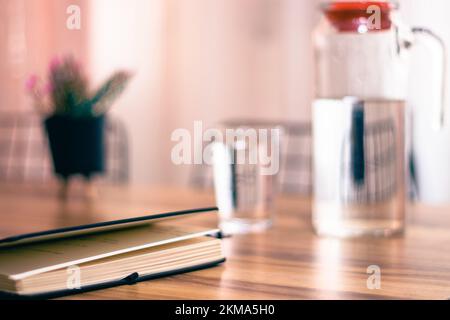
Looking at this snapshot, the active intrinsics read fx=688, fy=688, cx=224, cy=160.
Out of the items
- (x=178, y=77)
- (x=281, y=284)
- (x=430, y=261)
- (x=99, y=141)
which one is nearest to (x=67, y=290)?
(x=281, y=284)

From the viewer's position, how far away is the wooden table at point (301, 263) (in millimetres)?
572

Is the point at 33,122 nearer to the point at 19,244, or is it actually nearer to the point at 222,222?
the point at 222,222

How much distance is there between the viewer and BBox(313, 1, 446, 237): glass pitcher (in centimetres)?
82

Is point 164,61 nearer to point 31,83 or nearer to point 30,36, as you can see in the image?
point 30,36

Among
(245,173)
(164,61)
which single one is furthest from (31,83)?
(164,61)

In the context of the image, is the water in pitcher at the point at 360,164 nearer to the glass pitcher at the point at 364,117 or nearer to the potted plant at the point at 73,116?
the glass pitcher at the point at 364,117

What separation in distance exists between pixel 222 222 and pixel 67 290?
1.38ft

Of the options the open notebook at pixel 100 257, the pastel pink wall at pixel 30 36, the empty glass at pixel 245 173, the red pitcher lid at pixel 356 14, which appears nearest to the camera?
the open notebook at pixel 100 257

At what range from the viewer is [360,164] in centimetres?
82

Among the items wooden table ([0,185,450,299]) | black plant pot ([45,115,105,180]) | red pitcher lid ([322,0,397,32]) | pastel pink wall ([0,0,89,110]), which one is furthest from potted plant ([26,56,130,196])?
pastel pink wall ([0,0,89,110])

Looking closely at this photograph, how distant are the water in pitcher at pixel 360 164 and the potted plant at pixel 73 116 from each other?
2.02ft

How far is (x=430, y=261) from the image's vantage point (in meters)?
0.71

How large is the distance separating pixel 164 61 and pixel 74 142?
6.96 feet

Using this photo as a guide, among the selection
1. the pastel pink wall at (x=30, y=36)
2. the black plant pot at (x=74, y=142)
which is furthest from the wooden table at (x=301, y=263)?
the pastel pink wall at (x=30, y=36)
